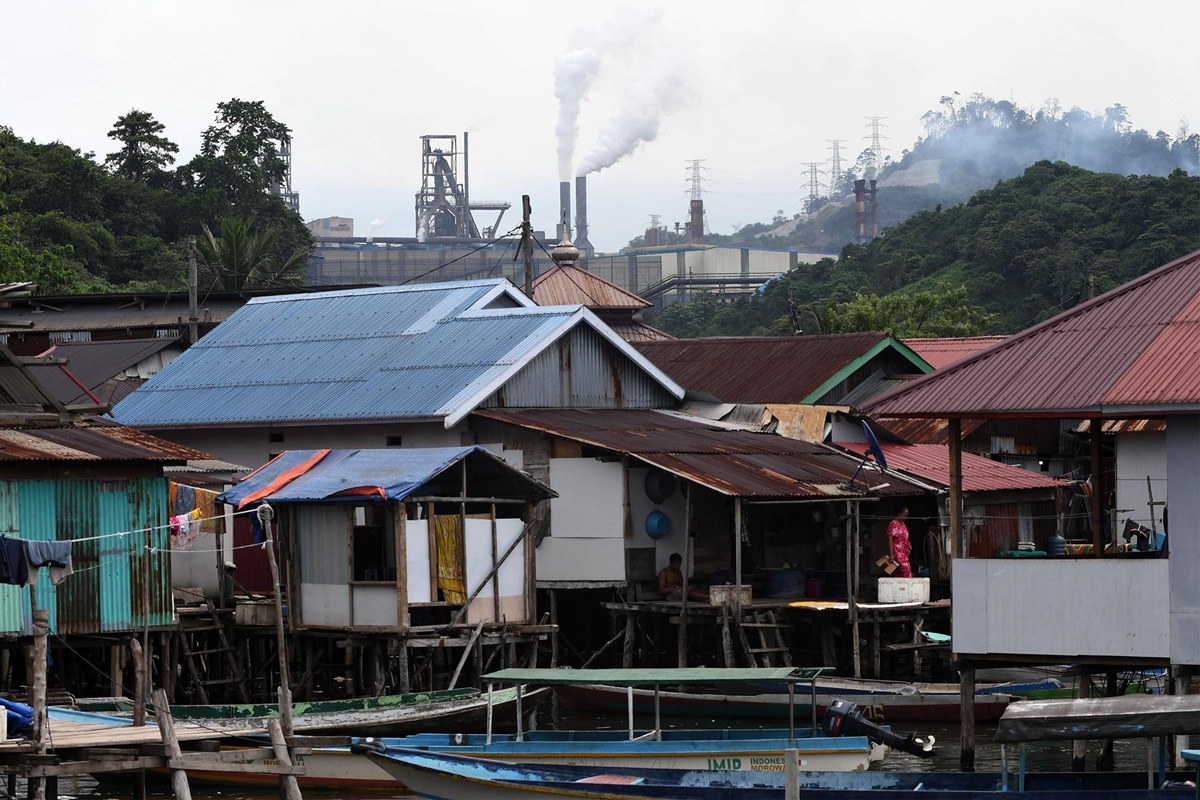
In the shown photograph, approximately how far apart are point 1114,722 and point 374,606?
44.8 ft

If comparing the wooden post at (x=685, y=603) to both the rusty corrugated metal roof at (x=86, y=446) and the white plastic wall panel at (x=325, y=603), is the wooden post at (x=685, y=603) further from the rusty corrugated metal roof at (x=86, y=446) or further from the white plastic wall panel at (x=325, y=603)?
the rusty corrugated metal roof at (x=86, y=446)

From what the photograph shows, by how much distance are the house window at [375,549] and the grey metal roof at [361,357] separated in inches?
125

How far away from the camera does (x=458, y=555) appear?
27719mm

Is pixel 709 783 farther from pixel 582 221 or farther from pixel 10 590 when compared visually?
pixel 582 221

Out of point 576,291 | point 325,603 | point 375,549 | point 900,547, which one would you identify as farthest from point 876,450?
point 576,291

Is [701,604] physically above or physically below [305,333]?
below

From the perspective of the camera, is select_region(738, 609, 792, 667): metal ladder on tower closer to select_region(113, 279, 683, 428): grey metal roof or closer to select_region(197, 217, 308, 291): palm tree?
select_region(113, 279, 683, 428): grey metal roof

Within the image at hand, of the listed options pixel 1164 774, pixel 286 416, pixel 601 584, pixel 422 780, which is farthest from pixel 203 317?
pixel 1164 774

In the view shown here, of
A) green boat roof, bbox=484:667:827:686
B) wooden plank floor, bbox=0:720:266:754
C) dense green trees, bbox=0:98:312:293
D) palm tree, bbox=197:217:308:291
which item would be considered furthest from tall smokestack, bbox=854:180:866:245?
wooden plank floor, bbox=0:720:266:754

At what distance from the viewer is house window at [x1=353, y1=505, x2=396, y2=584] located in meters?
28.2

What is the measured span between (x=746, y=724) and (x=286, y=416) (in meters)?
10.7

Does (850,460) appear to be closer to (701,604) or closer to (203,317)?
(701,604)

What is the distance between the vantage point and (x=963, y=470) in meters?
35.7

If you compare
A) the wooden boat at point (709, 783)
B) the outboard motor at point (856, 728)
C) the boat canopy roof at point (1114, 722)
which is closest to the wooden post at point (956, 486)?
the wooden boat at point (709, 783)
